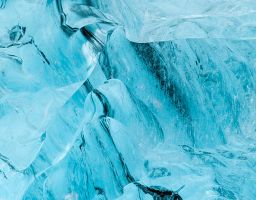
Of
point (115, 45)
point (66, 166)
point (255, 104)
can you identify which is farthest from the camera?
point (255, 104)

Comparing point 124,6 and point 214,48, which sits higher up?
point 124,6

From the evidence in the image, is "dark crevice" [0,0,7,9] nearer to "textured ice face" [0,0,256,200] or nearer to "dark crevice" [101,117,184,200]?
"textured ice face" [0,0,256,200]

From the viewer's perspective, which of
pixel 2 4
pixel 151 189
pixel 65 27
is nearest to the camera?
pixel 151 189

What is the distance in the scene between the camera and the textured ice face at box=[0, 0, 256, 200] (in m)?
0.94

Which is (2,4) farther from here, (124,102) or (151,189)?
(151,189)

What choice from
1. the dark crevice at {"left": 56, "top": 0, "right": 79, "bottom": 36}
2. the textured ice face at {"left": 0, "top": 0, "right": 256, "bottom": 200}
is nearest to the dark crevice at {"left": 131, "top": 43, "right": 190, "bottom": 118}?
the textured ice face at {"left": 0, "top": 0, "right": 256, "bottom": 200}

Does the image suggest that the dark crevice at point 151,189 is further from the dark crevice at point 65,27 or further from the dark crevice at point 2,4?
the dark crevice at point 2,4

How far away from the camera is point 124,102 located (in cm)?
103

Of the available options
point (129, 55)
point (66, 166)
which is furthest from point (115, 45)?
point (66, 166)

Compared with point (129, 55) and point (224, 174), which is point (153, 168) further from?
point (129, 55)

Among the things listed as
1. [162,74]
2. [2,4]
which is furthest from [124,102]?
[2,4]

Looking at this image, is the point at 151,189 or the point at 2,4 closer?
the point at 151,189

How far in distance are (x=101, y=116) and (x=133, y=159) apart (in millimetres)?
97

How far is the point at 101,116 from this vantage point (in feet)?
3.18
